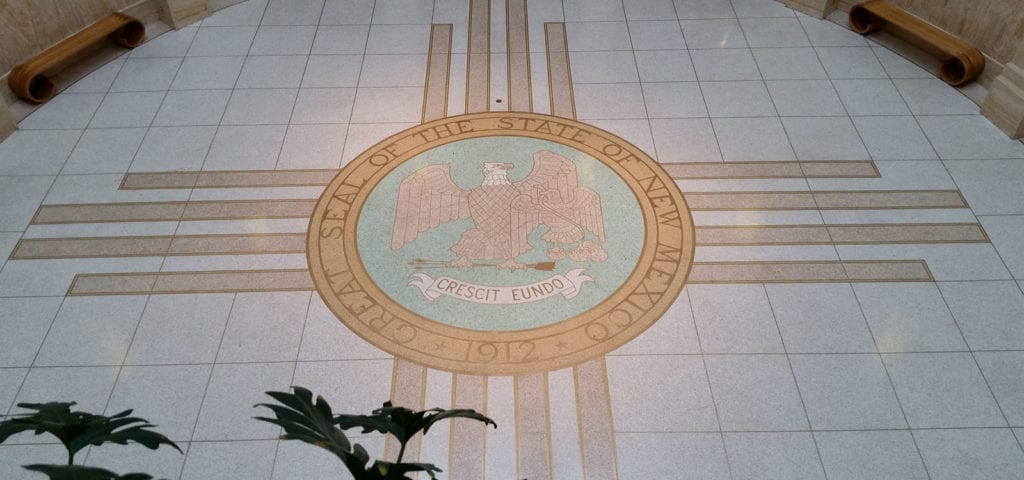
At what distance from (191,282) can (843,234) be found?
4113mm

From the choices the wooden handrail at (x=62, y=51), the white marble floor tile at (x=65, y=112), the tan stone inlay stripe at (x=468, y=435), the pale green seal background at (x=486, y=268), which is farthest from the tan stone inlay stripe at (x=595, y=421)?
the wooden handrail at (x=62, y=51)

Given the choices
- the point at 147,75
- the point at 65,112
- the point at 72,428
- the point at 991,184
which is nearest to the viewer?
the point at 72,428

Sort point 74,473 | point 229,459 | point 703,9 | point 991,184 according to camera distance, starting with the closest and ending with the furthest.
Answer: point 74,473 < point 229,459 < point 991,184 < point 703,9

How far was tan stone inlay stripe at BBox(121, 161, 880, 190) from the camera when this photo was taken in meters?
5.06

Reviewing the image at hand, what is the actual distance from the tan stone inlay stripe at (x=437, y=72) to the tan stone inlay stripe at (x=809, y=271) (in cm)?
237

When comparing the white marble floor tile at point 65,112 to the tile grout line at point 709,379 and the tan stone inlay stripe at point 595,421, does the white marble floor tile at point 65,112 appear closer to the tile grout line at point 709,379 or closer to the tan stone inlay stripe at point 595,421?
the tan stone inlay stripe at point 595,421

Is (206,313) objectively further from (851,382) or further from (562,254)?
(851,382)

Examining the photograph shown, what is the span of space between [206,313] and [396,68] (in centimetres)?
268

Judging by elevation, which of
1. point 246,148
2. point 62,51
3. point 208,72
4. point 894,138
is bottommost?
point 894,138

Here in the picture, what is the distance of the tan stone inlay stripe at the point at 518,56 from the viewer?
572cm

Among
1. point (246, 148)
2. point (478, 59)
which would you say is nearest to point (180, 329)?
point (246, 148)

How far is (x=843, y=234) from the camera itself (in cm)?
471

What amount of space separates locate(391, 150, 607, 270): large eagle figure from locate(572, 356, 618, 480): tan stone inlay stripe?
84 cm

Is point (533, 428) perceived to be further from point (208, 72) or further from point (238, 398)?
point (208, 72)
